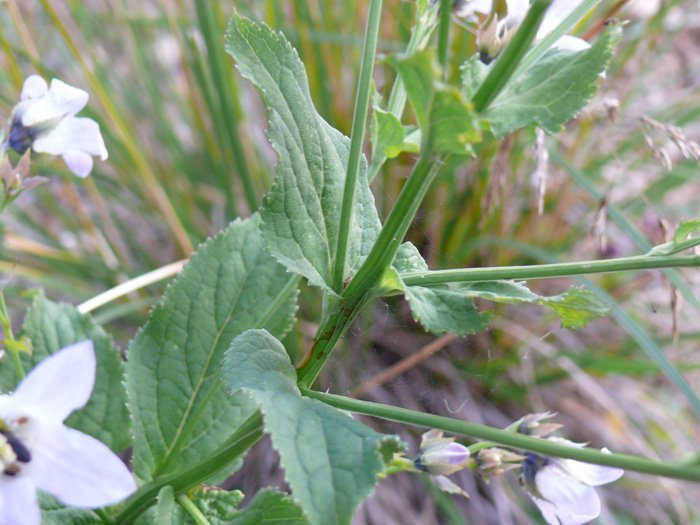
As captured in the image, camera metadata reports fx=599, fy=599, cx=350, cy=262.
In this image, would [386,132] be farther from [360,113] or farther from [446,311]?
[446,311]


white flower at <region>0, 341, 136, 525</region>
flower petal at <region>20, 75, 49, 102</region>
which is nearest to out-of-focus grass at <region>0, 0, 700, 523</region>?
flower petal at <region>20, 75, 49, 102</region>

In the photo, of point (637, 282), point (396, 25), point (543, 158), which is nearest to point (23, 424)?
point (543, 158)

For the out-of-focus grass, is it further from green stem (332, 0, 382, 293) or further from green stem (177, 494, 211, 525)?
green stem (332, 0, 382, 293)

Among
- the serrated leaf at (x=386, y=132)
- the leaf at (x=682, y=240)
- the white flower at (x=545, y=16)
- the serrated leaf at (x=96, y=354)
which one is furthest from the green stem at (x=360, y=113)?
the serrated leaf at (x=96, y=354)

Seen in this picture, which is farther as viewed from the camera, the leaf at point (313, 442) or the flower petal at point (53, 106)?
the flower petal at point (53, 106)

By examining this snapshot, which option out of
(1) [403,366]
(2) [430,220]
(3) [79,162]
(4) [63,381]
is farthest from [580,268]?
(2) [430,220]

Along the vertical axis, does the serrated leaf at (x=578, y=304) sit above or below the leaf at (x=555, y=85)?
below

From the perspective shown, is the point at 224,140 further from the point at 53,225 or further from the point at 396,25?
the point at 53,225

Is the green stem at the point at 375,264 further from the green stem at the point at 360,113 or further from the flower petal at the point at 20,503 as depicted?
the flower petal at the point at 20,503
